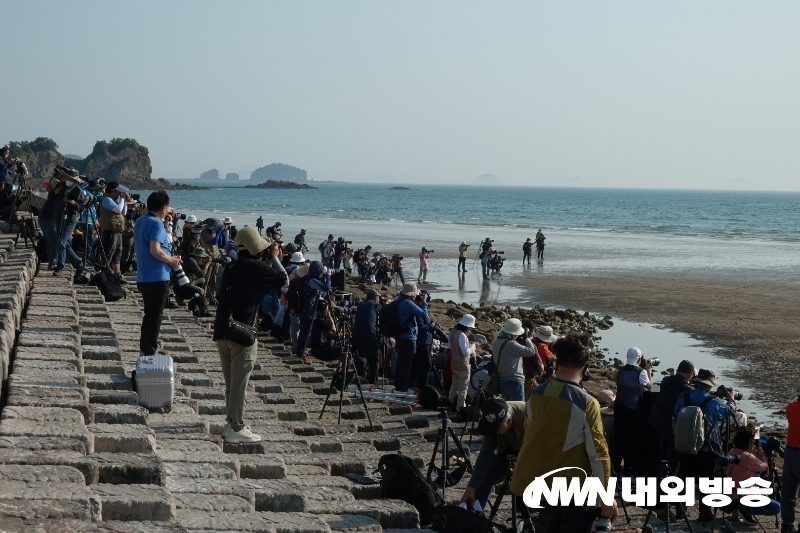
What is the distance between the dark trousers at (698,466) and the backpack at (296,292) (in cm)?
579

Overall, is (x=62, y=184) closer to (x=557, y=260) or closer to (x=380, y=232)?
(x=557, y=260)

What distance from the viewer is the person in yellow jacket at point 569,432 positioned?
4.70 meters

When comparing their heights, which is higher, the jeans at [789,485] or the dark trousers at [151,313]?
the dark trousers at [151,313]

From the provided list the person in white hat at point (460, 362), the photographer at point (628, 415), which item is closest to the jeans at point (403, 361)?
the person in white hat at point (460, 362)

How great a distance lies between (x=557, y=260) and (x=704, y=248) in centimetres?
1351

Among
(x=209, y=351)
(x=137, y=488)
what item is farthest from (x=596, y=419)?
(x=209, y=351)

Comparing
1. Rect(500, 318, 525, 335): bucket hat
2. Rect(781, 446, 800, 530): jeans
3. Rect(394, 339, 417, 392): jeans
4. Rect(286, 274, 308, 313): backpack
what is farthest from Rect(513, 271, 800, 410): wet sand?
Rect(286, 274, 308, 313): backpack

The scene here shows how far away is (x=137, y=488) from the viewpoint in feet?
15.2

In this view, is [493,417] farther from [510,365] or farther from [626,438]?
[626,438]

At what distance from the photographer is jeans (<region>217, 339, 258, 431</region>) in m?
7.14

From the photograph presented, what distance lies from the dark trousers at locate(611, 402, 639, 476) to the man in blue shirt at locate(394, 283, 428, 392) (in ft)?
9.71

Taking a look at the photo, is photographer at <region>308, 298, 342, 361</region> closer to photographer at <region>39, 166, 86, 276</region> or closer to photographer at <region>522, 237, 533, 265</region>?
photographer at <region>39, 166, 86, 276</region>

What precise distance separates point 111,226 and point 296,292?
107 inches

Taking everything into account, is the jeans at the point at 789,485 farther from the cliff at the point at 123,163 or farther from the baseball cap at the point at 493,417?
the cliff at the point at 123,163
